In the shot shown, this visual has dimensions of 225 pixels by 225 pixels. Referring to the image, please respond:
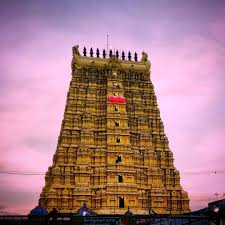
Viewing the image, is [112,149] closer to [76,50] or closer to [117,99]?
[117,99]

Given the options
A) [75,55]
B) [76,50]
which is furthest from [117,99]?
[76,50]

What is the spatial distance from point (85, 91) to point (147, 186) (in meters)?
21.7

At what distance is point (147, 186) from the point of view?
63.0 m

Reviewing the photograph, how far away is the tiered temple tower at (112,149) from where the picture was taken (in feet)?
193

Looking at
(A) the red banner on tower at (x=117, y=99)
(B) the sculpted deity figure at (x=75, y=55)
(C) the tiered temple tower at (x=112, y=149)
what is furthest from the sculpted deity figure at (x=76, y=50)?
(A) the red banner on tower at (x=117, y=99)

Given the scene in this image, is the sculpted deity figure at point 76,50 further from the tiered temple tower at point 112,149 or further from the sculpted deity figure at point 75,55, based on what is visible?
the tiered temple tower at point 112,149

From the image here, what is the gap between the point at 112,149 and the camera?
204 ft

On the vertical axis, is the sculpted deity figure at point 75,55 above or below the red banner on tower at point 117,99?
above

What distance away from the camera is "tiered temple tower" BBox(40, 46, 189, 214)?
5872 centimetres

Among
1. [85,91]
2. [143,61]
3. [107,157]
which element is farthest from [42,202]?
[143,61]

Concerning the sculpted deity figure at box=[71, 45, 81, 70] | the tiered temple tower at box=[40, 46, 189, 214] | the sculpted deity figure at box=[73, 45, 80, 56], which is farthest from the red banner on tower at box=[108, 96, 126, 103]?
the sculpted deity figure at box=[73, 45, 80, 56]

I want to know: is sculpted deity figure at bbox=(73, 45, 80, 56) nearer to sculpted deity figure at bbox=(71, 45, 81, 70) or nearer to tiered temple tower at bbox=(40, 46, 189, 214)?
sculpted deity figure at bbox=(71, 45, 81, 70)

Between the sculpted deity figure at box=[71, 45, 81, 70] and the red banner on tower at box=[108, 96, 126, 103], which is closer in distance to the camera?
the red banner on tower at box=[108, 96, 126, 103]

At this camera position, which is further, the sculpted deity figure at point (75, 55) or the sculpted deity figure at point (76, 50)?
the sculpted deity figure at point (76, 50)
